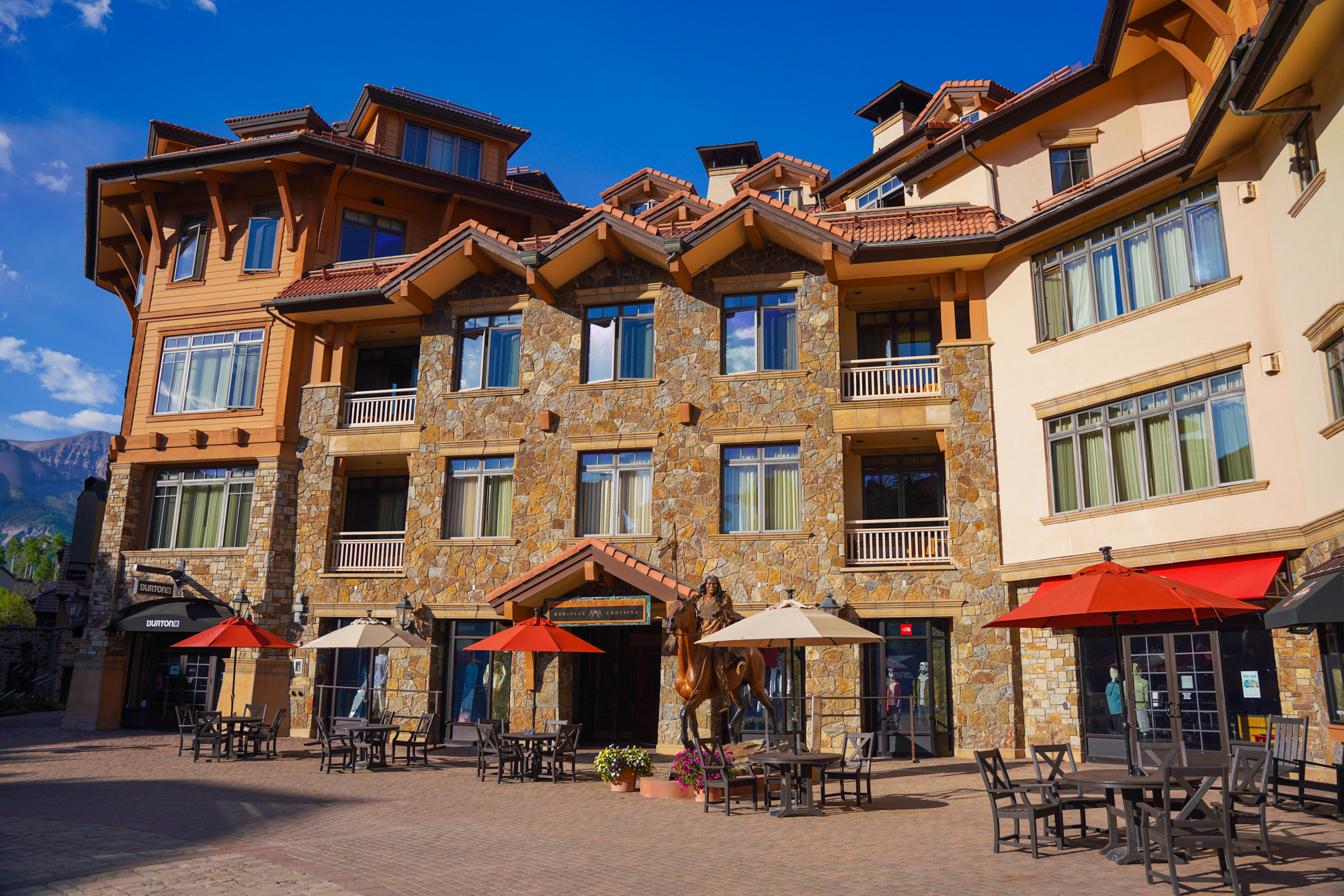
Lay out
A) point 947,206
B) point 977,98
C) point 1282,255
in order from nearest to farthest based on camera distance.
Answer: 1. point 1282,255
2. point 947,206
3. point 977,98

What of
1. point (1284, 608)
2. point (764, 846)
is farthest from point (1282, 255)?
point (764, 846)

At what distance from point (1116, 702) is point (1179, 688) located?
1364 mm

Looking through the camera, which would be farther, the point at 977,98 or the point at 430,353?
the point at 977,98

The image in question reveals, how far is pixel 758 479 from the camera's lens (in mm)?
20797

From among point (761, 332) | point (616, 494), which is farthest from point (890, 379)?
point (616, 494)

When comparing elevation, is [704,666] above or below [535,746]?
above

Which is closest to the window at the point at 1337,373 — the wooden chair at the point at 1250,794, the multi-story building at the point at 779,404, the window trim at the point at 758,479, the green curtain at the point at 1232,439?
the multi-story building at the point at 779,404

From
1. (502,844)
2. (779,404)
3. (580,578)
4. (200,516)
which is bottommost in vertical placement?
(502,844)

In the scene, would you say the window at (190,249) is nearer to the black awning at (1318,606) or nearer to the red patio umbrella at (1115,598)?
the red patio umbrella at (1115,598)

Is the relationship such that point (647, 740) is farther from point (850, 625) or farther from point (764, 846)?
point (764, 846)

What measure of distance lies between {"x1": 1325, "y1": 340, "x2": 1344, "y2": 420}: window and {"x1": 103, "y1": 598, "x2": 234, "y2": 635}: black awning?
22621 mm

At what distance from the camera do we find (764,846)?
32.5 ft

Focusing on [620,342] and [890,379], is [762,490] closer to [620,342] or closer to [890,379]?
[890,379]

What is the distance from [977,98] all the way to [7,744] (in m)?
28.6
